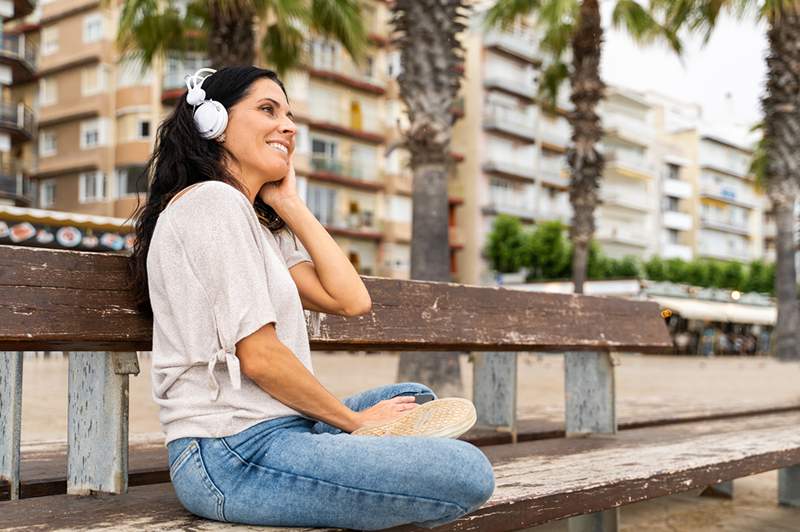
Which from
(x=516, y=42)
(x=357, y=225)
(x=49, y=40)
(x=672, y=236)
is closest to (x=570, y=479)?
(x=357, y=225)

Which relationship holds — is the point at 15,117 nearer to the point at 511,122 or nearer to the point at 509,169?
the point at 509,169

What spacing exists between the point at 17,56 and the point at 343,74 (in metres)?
13.5

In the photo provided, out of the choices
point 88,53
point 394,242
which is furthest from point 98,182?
point 394,242

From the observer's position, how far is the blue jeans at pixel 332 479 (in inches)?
73.9

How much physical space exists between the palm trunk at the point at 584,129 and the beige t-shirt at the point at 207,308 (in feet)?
51.8

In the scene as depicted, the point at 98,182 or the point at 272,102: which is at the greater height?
the point at 98,182

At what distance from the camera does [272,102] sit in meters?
2.27

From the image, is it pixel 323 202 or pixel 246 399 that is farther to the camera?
pixel 323 202

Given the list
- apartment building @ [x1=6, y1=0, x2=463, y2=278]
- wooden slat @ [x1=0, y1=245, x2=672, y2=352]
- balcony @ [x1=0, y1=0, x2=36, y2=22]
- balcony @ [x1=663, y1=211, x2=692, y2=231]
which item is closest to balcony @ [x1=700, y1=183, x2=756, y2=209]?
balcony @ [x1=663, y1=211, x2=692, y2=231]

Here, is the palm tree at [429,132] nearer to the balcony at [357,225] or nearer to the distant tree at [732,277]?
the balcony at [357,225]

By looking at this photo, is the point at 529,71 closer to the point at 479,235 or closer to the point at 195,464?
the point at 479,235

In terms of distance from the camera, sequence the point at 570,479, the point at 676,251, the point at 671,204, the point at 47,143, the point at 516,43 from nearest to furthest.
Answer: the point at 570,479 → the point at 47,143 → the point at 516,43 → the point at 676,251 → the point at 671,204

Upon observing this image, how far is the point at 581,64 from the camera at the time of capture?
687 inches

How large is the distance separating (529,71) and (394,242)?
15.4 m
